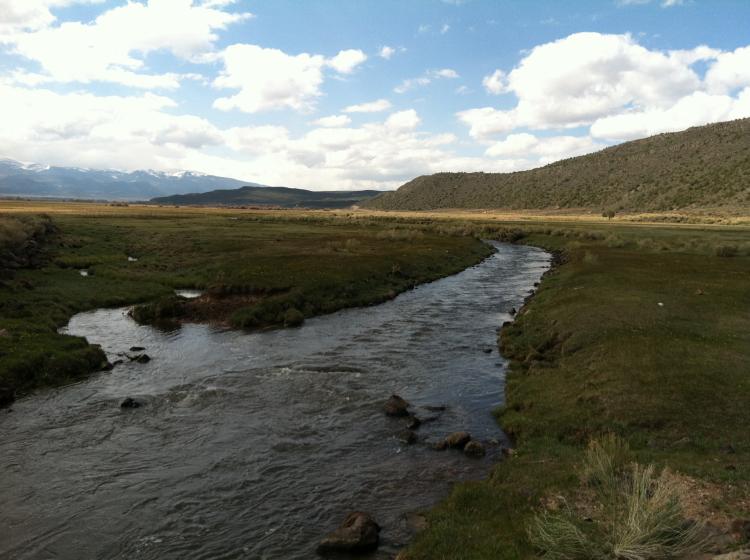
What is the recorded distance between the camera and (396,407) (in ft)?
71.7

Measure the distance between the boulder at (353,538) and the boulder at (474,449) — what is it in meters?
5.91

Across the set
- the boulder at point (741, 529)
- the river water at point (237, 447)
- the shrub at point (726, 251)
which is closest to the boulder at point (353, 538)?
the river water at point (237, 447)

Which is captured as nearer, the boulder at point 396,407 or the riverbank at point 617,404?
the riverbank at point 617,404

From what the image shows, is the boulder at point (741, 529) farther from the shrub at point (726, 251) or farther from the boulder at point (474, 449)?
the shrub at point (726, 251)

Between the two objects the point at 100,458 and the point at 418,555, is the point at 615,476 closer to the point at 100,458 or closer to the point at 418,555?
the point at 418,555

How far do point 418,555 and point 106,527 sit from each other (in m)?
9.11

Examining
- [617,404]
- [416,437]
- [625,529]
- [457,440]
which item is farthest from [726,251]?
[625,529]

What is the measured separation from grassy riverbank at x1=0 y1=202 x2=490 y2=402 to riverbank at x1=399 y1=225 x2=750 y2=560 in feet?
63.8

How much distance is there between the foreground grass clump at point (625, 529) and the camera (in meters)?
10.1

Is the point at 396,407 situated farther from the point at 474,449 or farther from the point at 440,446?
the point at 474,449

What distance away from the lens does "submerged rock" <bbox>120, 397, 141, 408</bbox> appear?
2244cm

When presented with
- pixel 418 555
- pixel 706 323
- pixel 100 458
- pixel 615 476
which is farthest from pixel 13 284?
pixel 706 323

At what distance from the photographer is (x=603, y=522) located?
11930 mm

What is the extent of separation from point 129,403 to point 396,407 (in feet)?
40.2
